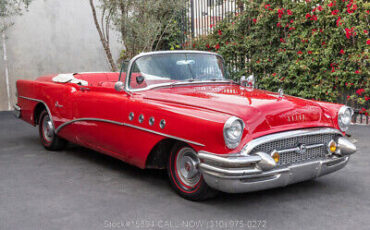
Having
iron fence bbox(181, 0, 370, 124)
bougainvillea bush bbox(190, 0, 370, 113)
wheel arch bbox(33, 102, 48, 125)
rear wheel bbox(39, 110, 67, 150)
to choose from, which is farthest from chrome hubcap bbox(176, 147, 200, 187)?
iron fence bbox(181, 0, 370, 124)

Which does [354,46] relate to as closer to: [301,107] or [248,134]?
[301,107]

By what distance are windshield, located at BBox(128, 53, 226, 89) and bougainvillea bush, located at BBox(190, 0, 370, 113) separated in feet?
12.8

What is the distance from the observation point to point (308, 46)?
782 cm

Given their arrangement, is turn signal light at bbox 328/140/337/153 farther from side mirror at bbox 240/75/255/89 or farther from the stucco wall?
the stucco wall

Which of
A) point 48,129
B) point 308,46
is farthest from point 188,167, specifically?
point 308,46

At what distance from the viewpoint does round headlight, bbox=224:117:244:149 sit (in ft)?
10.2

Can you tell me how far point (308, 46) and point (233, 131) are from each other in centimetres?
534

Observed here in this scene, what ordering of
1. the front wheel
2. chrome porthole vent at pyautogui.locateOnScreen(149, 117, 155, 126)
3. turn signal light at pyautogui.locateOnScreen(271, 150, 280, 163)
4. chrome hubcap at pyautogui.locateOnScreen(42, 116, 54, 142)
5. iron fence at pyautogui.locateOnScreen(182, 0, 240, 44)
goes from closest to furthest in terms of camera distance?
1. turn signal light at pyautogui.locateOnScreen(271, 150, 280, 163)
2. the front wheel
3. chrome porthole vent at pyautogui.locateOnScreen(149, 117, 155, 126)
4. chrome hubcap at pyautogui.locateOnScreen(42, 116, 54, 142)
5. iron fence at pyautogui.locateOnScreen(182, 0, 240, 44)

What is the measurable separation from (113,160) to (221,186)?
2.40 m

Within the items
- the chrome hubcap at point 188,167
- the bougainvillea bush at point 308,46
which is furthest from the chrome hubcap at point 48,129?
the bougainvillea bush at point 308,46

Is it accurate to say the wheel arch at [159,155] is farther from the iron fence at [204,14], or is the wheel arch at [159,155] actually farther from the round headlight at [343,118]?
the iron fence at [204,14]

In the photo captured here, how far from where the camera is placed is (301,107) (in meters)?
3.57

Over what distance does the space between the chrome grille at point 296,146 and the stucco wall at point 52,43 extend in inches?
389

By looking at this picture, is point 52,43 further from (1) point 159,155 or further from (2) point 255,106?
(2) point 255,106
